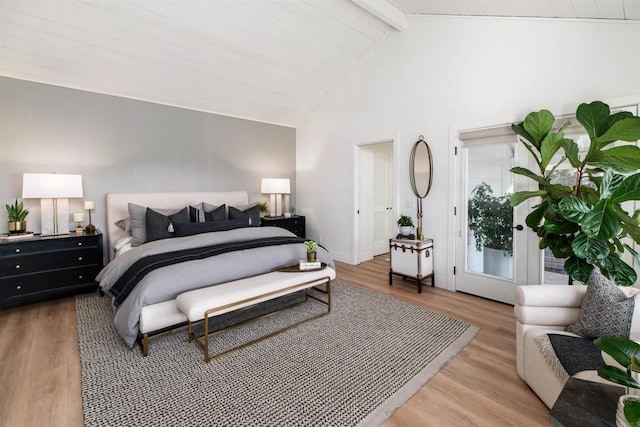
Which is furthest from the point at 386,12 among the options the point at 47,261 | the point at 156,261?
the point at 47,261

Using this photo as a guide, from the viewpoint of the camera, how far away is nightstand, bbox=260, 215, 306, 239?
5352 mm

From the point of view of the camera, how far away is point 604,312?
178 centimetres

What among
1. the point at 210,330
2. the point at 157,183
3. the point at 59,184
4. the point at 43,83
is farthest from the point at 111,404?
the point at 43,83

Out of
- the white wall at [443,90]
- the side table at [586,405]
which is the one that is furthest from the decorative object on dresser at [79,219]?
the side table at [586,405]

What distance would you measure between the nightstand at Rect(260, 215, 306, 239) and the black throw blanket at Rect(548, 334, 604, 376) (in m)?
4.24

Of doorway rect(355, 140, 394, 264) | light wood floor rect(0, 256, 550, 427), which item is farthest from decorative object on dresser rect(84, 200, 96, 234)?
doorway rect(355, 140, 394, 264)

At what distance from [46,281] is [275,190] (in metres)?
3.33

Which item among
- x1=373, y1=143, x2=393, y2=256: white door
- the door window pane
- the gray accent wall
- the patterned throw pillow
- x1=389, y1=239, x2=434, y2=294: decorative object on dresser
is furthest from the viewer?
x1=373, y1=143, x2=393, y2=256: white door

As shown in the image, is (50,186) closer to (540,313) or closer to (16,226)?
(16,226)

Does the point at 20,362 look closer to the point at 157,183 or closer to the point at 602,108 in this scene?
the point at 157,183

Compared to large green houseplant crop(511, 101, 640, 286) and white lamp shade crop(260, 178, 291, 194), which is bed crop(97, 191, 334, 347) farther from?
large green houseplant crop(511, 101, 640, 286)

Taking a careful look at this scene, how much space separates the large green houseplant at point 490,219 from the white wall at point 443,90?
338mm

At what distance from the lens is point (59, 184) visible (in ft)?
11.6

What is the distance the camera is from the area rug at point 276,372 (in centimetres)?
180
